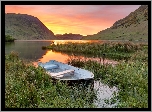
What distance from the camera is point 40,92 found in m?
7.16

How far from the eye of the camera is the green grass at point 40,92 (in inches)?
240

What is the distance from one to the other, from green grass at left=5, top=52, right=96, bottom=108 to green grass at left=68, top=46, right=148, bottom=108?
936mm

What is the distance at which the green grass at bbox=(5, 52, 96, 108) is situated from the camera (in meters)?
6.09

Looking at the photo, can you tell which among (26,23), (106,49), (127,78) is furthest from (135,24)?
(106,49)

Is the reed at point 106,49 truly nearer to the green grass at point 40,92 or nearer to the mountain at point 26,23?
the mountain at point 26,23

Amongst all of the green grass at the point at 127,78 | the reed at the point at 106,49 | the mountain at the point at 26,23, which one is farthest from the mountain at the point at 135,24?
the reed at the point at 106,49

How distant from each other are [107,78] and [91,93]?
8.94ft

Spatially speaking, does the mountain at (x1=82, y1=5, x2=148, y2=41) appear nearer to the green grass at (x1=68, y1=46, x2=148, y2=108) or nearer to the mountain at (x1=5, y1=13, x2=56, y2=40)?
the green grass at (x1=68, y1=46, x2=148, y2=108)

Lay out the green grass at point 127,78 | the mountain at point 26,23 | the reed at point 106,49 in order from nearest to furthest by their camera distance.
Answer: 1. the mountain at point 26,23
2. the green grass at point 127,78
3. the reed at point 106,49

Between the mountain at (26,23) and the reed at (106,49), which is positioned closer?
the mountain at (26,23)

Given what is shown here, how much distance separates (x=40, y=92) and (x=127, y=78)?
123 inches

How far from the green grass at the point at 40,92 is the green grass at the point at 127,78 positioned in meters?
0.94

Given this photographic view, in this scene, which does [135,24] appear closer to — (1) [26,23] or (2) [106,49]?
(1) [26,23]

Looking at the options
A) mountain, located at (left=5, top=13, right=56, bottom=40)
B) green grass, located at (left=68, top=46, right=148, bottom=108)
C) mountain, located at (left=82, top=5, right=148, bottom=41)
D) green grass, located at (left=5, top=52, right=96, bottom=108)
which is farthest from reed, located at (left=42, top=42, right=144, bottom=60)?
green grass, located at (left=5, top=52, right=96, bottom=108)
